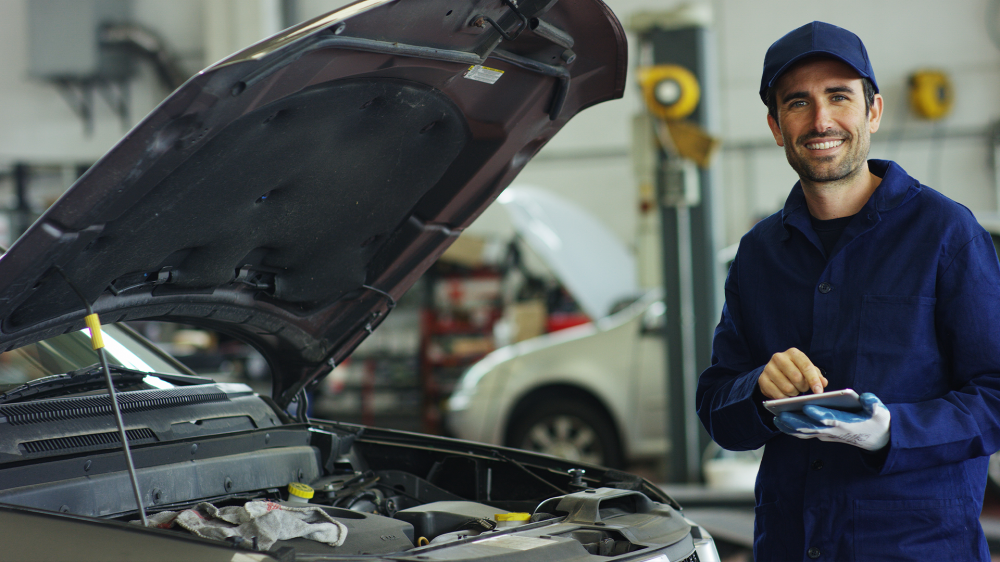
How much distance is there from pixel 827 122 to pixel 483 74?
0.68 m

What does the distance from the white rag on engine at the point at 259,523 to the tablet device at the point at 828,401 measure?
77 cm

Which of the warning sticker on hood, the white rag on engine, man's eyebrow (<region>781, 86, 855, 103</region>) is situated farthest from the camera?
the warning sticker on hood

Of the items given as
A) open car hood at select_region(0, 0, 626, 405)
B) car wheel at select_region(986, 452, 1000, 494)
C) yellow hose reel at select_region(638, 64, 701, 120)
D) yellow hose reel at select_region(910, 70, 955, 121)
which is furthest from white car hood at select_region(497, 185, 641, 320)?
yellow hose reel at select_region(910, 70, 955, 121)

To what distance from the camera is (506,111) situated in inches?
75.3

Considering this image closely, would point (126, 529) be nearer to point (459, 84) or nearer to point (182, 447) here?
point (182, 447)

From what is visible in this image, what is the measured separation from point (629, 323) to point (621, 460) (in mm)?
899

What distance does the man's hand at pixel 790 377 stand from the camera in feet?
4.54

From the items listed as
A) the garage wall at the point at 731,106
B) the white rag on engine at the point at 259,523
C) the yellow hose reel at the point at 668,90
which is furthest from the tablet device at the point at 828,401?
Result: the garage wall at the point at 731,106

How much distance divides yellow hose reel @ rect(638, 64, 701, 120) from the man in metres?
3.71

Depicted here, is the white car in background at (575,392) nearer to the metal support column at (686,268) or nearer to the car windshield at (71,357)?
the metal support column at (686,268)

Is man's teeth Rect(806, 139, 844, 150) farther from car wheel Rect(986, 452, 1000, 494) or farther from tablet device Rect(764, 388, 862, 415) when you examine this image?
car wheel Rect(986, 452, 1000, 494)

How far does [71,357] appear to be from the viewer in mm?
1963

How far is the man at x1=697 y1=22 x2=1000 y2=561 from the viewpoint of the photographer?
1366 mm

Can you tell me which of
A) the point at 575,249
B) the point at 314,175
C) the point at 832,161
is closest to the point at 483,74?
the point at 314,175
